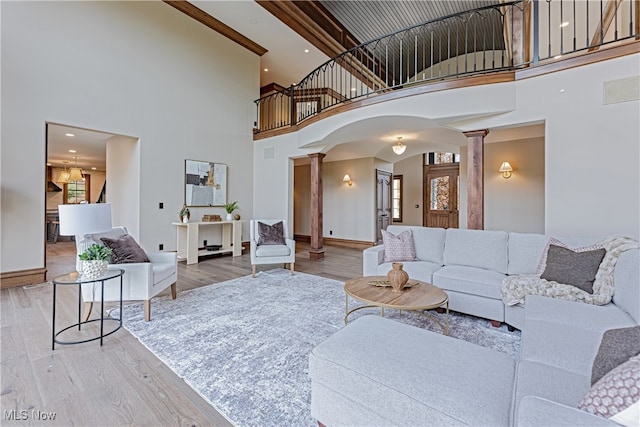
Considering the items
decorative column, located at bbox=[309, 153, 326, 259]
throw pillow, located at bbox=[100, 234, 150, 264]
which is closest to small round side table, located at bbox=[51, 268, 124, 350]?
throw pillow, located at bbox=[100, 234, 150, 264]

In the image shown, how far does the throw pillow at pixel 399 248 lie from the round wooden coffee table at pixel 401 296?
0.88 meters

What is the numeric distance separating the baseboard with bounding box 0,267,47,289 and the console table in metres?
1.95

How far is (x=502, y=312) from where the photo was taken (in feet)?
8.54

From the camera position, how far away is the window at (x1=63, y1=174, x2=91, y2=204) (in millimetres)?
10273

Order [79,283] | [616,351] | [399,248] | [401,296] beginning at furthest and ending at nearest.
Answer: [399,248]
[401,296]
[79,283]
[616,351]

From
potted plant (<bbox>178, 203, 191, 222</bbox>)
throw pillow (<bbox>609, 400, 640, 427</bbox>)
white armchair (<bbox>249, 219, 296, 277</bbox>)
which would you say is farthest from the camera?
potted plant (<bbox>178, 203, 191, 222</bbox>)

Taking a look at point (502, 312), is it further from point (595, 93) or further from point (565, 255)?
point (595, 93)

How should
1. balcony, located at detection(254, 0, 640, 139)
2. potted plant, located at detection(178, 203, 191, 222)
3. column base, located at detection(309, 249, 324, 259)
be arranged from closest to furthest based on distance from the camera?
balcony, located at detection(254, 0, 640, 139), potted plant, located at detection(178, 203, 191, 222), column base, located at detection(309, 249, 324, 259)

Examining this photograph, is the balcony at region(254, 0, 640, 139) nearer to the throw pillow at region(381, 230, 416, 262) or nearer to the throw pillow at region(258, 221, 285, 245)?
the throw pillow at region(381, 230, 416, 262)

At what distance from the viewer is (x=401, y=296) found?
7.76 feet

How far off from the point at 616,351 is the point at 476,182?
133 inches

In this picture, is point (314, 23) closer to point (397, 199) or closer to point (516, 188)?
point (516, 188)

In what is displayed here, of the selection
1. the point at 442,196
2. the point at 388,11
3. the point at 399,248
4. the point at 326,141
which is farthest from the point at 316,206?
the point at 442,196

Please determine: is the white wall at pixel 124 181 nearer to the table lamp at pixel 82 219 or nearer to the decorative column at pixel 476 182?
the table lamp at pixel 82 219
